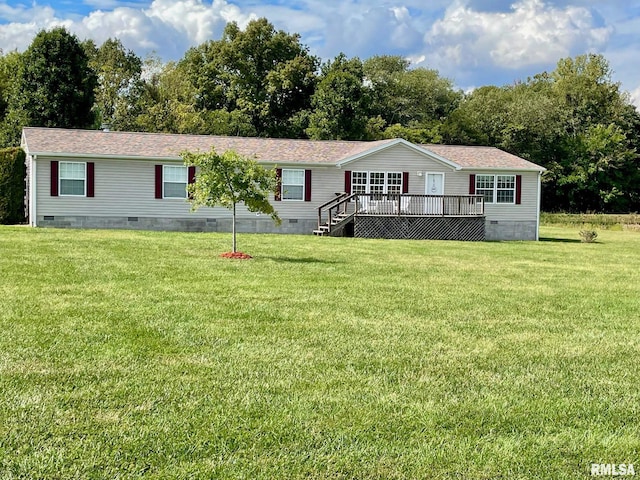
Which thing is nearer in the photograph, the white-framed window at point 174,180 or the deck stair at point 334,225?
the deck stair at point 334,225

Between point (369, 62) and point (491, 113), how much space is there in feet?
38.4

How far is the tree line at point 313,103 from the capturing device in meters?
33.4

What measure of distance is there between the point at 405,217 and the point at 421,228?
0.71 meters

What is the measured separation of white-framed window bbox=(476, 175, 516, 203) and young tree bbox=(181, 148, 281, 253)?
13.4 meters

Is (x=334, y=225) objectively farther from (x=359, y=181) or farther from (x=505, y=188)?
(x=505, y=188)

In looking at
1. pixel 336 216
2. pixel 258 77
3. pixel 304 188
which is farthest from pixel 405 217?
pixel 258 77

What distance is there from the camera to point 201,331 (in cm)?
634

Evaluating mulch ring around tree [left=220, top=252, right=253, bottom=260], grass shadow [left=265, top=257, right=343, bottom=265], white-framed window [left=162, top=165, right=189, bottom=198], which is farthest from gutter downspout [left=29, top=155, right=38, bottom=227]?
grass shadow [left=265, top=257, right=343, bottom=265]

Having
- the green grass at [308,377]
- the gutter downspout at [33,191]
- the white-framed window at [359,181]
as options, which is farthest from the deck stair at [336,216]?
the green grass at [308,377]

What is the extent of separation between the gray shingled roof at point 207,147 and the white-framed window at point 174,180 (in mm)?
560

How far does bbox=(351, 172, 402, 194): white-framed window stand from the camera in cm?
2383

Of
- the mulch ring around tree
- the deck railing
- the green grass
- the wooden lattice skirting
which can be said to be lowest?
the green grass

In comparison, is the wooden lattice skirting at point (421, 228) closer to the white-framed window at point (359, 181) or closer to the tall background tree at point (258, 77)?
the white-framed window at point (359, 181)

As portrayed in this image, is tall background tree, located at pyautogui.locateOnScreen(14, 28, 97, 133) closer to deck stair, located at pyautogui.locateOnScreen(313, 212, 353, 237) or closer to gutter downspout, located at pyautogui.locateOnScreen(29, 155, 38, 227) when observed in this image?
gutter downspout, located at pyautogui.locateOnScreen(29, 155, 38, 227)
